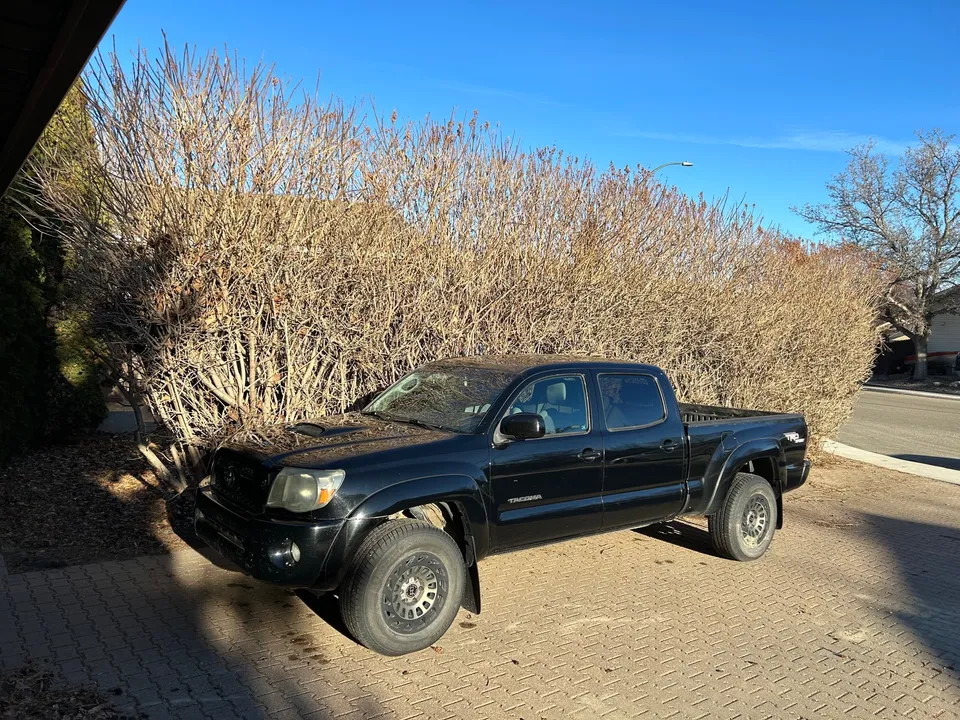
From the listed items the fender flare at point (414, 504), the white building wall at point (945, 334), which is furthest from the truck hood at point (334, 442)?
the white building wall at point (945, 334)

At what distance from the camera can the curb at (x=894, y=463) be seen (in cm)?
1124

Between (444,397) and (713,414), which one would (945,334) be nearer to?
(713,414)

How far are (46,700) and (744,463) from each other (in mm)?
5340

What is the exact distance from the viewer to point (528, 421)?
4.55m

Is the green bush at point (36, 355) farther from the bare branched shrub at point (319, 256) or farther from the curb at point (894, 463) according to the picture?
the curb at point (894, 463)

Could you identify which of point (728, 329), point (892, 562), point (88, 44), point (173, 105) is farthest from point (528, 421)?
point (728, 329)

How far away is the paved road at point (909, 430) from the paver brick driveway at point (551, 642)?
357 inches

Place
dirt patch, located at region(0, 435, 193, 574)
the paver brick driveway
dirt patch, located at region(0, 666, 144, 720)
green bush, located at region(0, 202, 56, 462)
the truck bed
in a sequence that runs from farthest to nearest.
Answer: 1. green bush, located at region(0, 202, 56, 462)
2. the truck bed
3. dirt patch, located at region(0, 435, 193, 574)
4. the paver brick driveway
5. dirt patch, located at region(0, 666, 144, 720)

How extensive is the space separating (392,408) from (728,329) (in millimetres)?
6742

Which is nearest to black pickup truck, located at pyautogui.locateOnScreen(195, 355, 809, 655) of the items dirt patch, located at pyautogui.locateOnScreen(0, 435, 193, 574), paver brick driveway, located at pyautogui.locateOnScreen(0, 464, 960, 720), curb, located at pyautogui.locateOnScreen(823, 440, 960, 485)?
paver brick driveway, located at pyautogui.locateOnScreen(0, 464, 960, 720)

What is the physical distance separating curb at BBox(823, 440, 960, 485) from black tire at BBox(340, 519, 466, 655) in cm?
985

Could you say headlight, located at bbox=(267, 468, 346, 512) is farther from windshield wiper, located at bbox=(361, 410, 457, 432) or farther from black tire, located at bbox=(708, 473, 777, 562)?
black tire, located at bbox=(708, 473, 777, 562)

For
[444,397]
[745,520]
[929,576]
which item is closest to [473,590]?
[444,397]

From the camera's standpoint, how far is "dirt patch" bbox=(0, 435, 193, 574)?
5.83m
